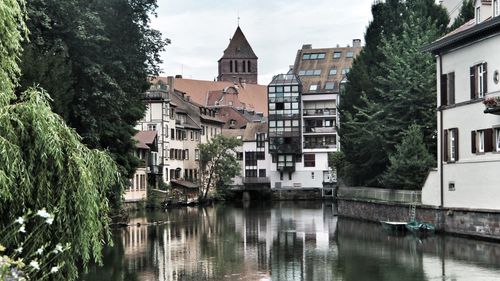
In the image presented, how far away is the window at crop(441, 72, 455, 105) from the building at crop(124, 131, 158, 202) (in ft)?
116

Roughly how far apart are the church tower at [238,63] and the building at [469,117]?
109022mm

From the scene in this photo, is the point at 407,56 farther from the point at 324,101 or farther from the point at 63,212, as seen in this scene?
the point at 324,101

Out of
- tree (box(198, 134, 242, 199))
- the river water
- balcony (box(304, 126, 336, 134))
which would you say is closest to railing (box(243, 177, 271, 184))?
balcony (box(304, 126, 336, 134))

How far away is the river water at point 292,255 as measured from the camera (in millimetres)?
23797

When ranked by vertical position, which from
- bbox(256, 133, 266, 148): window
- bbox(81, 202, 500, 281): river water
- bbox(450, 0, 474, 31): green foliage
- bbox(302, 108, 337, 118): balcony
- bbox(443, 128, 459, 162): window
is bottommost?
bbox(81, 202, 500, 281): river water

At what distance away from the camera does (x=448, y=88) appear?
37.0 metres

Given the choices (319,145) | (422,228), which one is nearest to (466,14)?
(422,228)

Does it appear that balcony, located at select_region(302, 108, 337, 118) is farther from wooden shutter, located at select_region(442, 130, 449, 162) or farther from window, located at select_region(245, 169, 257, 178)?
wooden shutter, located at select_region(442, 130, 449, 162)

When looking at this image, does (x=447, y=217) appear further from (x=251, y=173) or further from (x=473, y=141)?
(x=251, y=173)

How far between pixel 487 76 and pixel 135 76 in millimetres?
16052

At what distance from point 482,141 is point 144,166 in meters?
40.0

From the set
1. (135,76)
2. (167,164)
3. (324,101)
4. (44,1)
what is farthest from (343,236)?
(324,101)

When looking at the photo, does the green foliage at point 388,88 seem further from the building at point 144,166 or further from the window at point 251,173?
the window at point 251,173

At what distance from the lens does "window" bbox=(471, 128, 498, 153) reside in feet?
106
